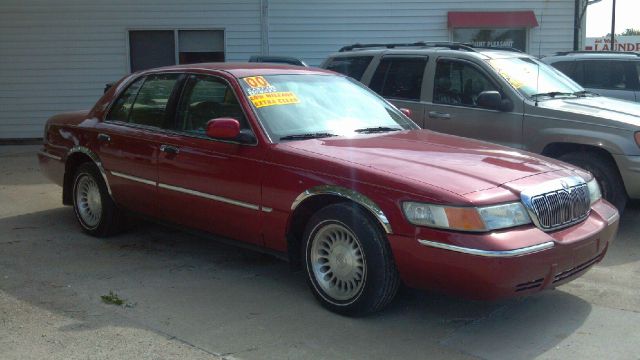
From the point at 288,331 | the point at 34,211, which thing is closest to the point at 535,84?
the point at 288,331

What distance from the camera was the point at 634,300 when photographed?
4832 mm

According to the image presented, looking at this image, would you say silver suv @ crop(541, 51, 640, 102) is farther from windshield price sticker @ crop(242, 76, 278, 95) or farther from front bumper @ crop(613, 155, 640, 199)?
windshield price sticker @ crop(242, 76, 278, 95)

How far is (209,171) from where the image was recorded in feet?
17.0

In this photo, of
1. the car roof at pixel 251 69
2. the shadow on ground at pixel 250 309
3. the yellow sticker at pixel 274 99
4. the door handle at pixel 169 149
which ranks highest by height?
the car roof at pixel 251 69

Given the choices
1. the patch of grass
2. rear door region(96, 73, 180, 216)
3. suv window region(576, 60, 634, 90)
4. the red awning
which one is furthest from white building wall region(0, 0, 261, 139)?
the patch of grass

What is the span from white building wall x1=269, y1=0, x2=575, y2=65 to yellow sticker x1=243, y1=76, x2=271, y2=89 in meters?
8.90

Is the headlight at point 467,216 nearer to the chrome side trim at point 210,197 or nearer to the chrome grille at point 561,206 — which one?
the chrome grille at point 561,206

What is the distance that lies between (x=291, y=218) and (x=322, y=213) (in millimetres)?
272

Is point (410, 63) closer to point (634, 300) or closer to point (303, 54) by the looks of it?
point (634, 300)

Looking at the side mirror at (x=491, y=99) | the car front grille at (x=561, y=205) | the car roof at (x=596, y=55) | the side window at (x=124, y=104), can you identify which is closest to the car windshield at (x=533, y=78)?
the side mirror at (x=491, y=99)

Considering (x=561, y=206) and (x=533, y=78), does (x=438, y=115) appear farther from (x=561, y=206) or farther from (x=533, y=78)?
(x=561, y=206)

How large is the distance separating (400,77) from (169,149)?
3.40 meters

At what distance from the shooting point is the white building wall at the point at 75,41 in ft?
45.4

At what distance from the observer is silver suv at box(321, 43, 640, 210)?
664 centimetres
